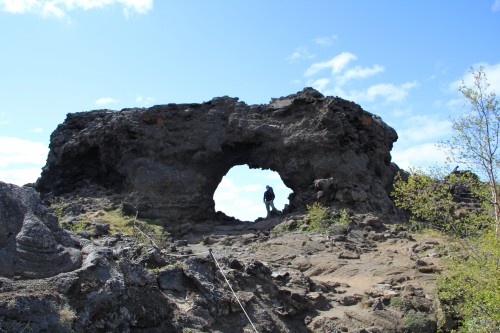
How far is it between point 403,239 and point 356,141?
534 cm

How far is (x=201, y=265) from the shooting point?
8461 mm

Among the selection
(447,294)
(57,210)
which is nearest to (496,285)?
(447,294)

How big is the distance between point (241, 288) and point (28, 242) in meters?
3.76

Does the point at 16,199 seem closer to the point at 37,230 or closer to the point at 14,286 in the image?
the point at 37,230

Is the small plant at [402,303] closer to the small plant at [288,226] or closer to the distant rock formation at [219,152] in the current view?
the small plant at [288,226]

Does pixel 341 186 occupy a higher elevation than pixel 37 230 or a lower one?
higher

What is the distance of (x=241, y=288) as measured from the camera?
28.8ft

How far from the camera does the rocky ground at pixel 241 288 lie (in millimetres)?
6132

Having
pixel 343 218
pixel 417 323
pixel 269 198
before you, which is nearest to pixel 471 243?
pixel 417 323

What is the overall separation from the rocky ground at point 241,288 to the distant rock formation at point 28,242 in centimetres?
10

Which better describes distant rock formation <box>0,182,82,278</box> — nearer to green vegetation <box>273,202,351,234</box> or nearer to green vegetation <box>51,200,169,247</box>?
green vegetation <box>51,200,169,247</box>

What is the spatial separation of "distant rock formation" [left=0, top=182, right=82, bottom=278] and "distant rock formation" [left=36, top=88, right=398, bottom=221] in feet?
36.2

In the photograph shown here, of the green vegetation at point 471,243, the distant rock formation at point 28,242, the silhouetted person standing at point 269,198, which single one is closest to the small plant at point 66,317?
the distant rock formation at point 28,242

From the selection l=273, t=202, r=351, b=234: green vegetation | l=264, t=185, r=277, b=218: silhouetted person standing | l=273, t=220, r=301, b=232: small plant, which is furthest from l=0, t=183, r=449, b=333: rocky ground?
l=264, t=185, r=277, b=218: silhouetted person standing
